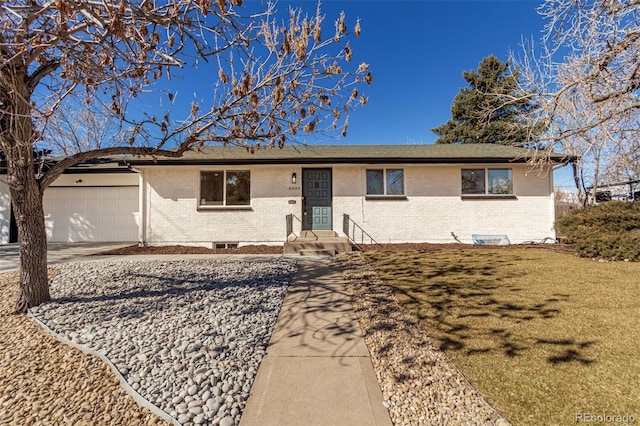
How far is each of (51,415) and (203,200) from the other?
8.76m

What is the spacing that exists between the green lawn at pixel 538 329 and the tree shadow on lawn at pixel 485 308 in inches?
0.4

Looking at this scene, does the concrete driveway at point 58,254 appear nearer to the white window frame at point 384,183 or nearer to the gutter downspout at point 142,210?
the gutter downspout at point 142,210

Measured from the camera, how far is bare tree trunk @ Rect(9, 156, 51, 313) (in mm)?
3686

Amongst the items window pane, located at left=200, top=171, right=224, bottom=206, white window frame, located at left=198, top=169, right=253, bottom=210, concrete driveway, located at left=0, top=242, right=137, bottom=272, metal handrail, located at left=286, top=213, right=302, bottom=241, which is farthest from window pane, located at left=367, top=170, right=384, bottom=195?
concrete driveway, located at left=0, top=242, right=137, bottom=272

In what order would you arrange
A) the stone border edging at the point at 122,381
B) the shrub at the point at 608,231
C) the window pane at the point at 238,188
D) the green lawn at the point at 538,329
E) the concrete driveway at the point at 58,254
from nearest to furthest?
the stone border edging at the point at 122,381, the green lawn at the point at 538,329, the shrub at the point at 608,231, the concrete driveway at the point at 58,254, the window pane at the point at 238,188

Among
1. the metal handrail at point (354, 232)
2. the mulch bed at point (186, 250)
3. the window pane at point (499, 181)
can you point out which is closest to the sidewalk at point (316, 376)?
the mulch bed at point (186, 250)

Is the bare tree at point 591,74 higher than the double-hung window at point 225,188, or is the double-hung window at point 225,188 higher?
Result: the bare tree at point 591,74

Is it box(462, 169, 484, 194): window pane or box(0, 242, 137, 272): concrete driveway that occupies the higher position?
box(462, 169, 484, 194): window pane

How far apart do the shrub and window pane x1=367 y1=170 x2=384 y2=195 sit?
18.1 feet

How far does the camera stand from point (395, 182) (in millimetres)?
10281

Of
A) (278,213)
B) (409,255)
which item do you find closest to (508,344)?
(409,255)

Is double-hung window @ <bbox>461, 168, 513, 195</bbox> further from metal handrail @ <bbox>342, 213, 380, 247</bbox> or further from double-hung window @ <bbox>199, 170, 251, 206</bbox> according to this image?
double-hung window @ <bbox>199, 170, 251, 206</bbox>

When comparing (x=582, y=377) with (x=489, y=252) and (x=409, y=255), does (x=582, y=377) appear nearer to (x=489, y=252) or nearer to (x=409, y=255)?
(x=409, y=255)

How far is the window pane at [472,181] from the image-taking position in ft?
33.6
